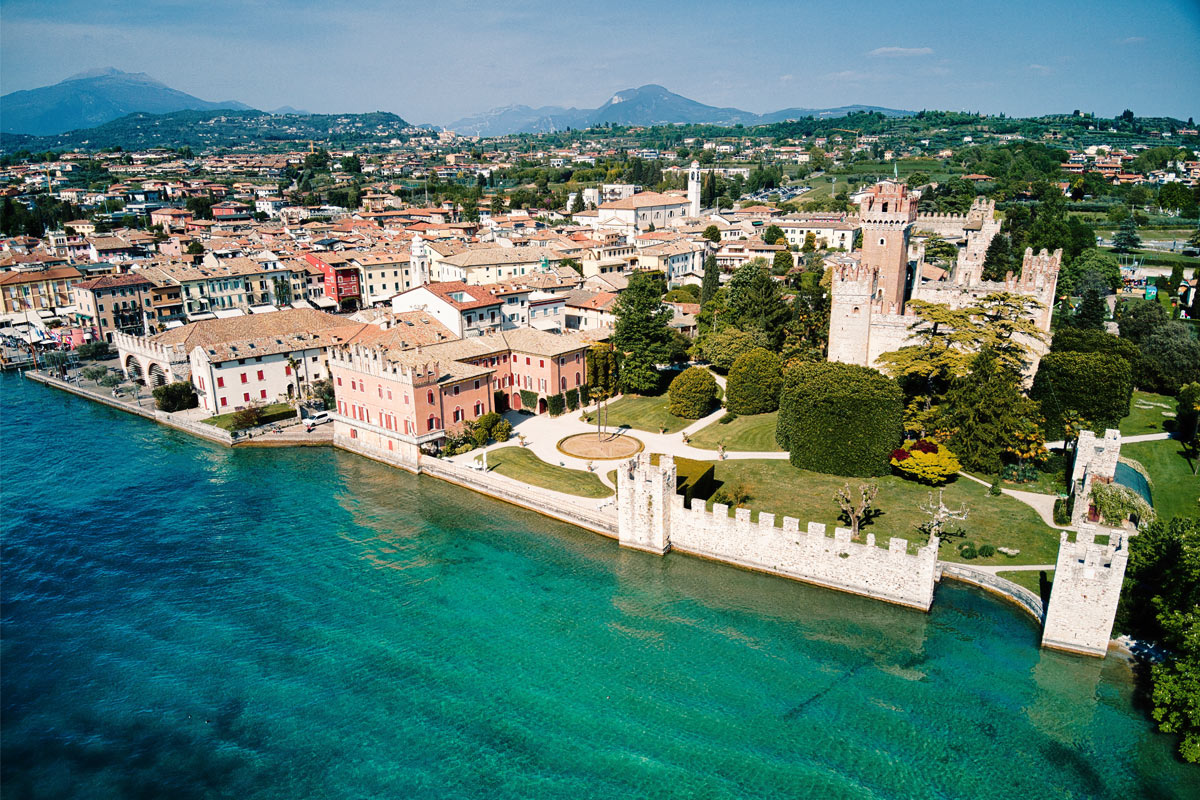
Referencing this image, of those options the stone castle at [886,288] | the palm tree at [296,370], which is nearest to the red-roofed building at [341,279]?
the palm tree at [296,370]

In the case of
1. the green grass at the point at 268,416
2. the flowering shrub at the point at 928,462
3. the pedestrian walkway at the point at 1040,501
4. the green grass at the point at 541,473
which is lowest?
the green grass at the point at 268,416

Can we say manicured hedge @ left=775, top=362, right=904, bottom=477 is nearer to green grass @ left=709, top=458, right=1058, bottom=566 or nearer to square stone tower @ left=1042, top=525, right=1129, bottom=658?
green grass @ left=709, top=458, right=1058, bottom=566

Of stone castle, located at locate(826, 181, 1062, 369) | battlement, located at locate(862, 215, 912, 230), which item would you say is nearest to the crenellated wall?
stone castle, located at locate(826, 181, 1062, 369)

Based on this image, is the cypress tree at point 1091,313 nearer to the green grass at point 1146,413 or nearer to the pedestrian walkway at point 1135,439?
the green grass at point 1146,413

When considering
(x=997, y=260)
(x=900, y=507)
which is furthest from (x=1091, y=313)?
(x=900, y=507)

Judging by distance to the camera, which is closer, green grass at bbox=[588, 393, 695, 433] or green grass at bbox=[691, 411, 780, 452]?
green grass at bbox=[691, 411, 780, 452]

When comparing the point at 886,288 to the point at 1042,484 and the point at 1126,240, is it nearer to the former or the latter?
the point at 1042,484

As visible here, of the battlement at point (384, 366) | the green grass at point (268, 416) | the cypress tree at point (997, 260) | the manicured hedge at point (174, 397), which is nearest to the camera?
the battlement at point (384, 366)
